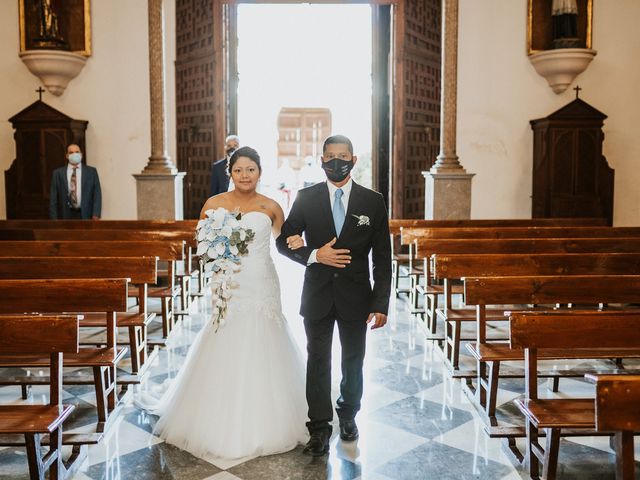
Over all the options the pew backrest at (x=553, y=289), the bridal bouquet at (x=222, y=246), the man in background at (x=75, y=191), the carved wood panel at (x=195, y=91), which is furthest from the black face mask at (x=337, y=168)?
the carved wood panel at (x=195, y=91)

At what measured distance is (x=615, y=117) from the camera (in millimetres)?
10164

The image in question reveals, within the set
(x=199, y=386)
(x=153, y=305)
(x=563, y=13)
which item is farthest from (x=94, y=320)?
(x=563, y=13)

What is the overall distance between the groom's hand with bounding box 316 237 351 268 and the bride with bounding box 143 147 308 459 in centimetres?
57

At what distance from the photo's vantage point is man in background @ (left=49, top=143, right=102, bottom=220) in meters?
8.04

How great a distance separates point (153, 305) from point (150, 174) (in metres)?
2.36

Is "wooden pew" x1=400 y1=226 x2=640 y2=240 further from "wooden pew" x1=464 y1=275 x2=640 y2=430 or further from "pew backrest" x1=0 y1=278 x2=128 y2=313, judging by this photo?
"pew backrest" x1=0 y1=278 x2=128 y2=313

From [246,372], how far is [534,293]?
66.4 inches

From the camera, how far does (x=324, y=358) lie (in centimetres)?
336

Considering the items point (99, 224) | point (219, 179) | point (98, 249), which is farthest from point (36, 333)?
point (219, 179)

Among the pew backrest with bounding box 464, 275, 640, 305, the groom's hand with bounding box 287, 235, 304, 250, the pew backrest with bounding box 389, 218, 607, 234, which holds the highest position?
the groom's hand with bounding box 287, 235, 304, 250

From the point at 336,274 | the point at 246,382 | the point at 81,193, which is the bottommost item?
the point at 246,382

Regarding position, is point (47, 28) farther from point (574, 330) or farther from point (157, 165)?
point (574, 330)

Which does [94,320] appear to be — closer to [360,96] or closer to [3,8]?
[3,8]

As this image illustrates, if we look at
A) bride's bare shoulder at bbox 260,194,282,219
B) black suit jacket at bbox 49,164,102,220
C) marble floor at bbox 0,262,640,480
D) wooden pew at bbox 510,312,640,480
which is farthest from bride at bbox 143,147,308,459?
black suit jacket at bbox 49,164,102,220
